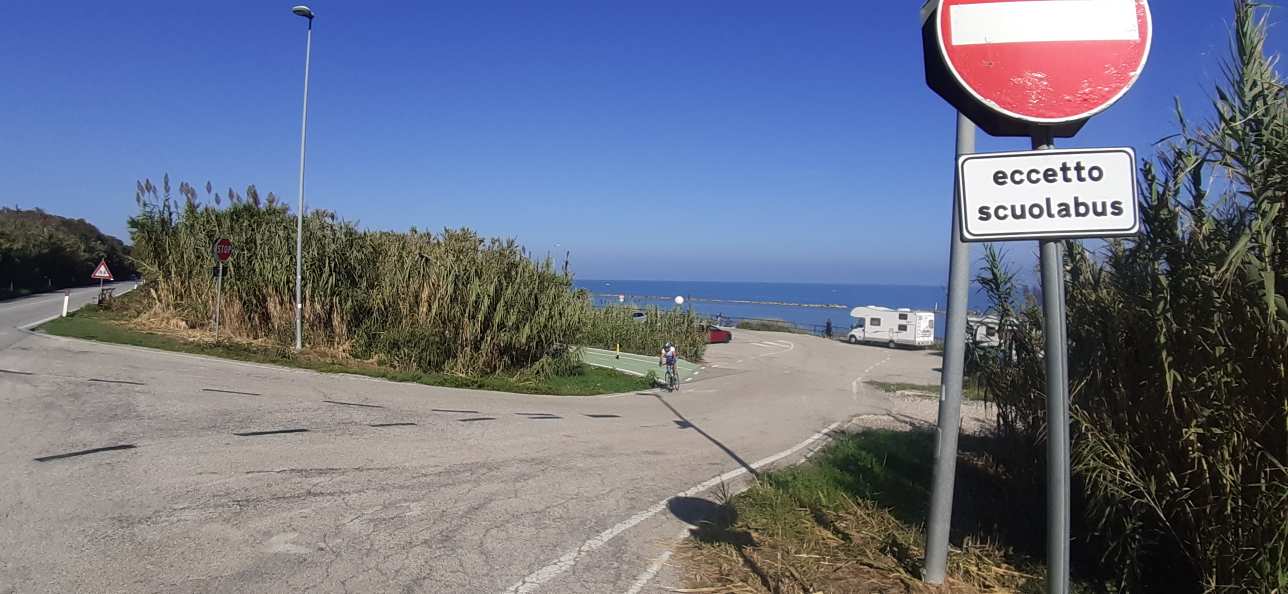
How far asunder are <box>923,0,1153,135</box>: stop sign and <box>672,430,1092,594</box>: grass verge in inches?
122

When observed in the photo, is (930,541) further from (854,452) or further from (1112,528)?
(854,452)

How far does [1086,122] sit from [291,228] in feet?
78.4

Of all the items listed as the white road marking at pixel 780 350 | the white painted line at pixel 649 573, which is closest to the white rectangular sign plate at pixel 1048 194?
the white painted line at pixel 649 573

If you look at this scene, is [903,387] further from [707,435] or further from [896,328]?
[896,328]

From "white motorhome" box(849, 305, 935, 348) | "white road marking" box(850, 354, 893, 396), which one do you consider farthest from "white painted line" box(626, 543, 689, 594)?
"white motorhome" box(849, 305, 935, 348)

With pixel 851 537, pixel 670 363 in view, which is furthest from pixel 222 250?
pixel 851 537

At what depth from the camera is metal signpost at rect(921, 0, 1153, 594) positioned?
2672 mm

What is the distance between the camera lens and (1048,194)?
2.70 metres

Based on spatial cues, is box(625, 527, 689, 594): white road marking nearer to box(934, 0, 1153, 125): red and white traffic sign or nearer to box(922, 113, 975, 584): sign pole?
box(922, 113, 975, 584): sign pole

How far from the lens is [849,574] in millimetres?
5086

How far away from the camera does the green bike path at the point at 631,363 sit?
25703mm

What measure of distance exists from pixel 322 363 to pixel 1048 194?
17709mm

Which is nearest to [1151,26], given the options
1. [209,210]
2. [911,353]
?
[209,210]

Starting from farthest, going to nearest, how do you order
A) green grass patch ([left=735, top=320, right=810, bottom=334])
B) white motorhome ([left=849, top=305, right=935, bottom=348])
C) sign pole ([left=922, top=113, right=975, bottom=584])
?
green grass patch ([left=735, top=320, right=810, bottom=334]) → white motorhome ([left=849, top=305, right=935, bottom=348]) → sign pole ([left=922, top=113, right=975, bottom=584])
